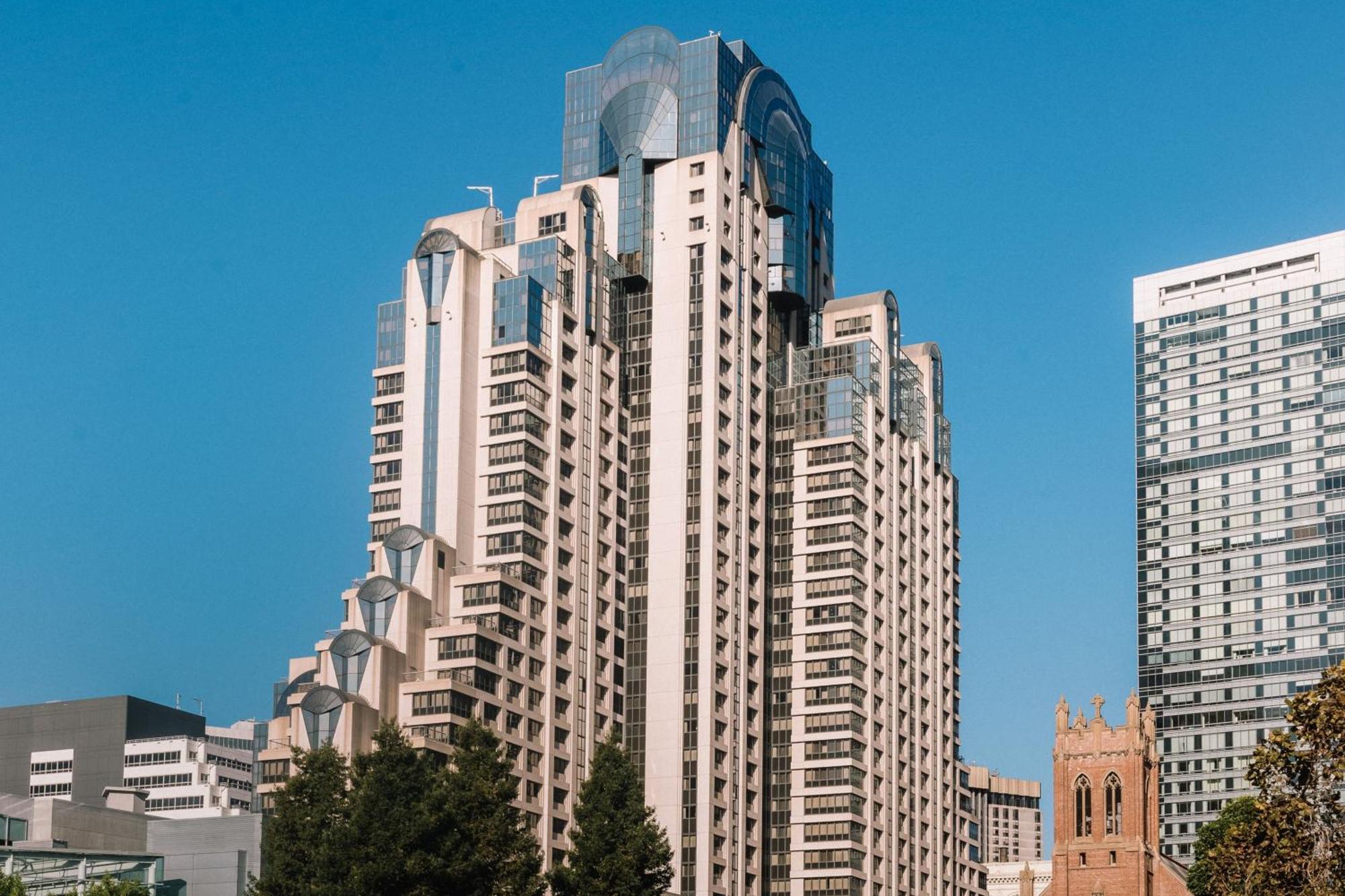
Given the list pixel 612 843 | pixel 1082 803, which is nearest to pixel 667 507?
pixel 1082 803

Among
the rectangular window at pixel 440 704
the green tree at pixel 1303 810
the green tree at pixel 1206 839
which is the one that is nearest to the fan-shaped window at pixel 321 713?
the rectangular window at pixel 440 704

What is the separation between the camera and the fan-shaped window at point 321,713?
14138cm

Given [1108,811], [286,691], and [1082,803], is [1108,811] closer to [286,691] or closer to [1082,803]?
[1082,803]

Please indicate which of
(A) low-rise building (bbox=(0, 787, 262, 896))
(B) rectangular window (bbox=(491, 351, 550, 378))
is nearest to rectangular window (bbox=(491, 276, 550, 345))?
(B) rectangular window (bbox=(491, 351, 550, 378))

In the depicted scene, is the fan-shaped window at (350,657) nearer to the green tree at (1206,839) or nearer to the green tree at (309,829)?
the green tree at (309,829)

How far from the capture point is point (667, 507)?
171250mm

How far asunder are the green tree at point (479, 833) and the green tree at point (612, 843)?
3.91 meters

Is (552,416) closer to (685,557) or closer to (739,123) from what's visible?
(685,557)

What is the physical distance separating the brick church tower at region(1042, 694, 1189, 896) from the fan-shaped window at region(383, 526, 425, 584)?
72.2 meters

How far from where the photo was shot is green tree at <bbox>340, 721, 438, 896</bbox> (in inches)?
3957

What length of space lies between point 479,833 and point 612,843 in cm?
1124

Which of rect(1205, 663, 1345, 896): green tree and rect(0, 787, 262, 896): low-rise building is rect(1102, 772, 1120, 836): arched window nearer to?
rect(0, 787, 262, 896): low-rise building

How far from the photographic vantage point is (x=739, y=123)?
18050 centimetres

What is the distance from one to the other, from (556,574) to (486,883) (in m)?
57.1
